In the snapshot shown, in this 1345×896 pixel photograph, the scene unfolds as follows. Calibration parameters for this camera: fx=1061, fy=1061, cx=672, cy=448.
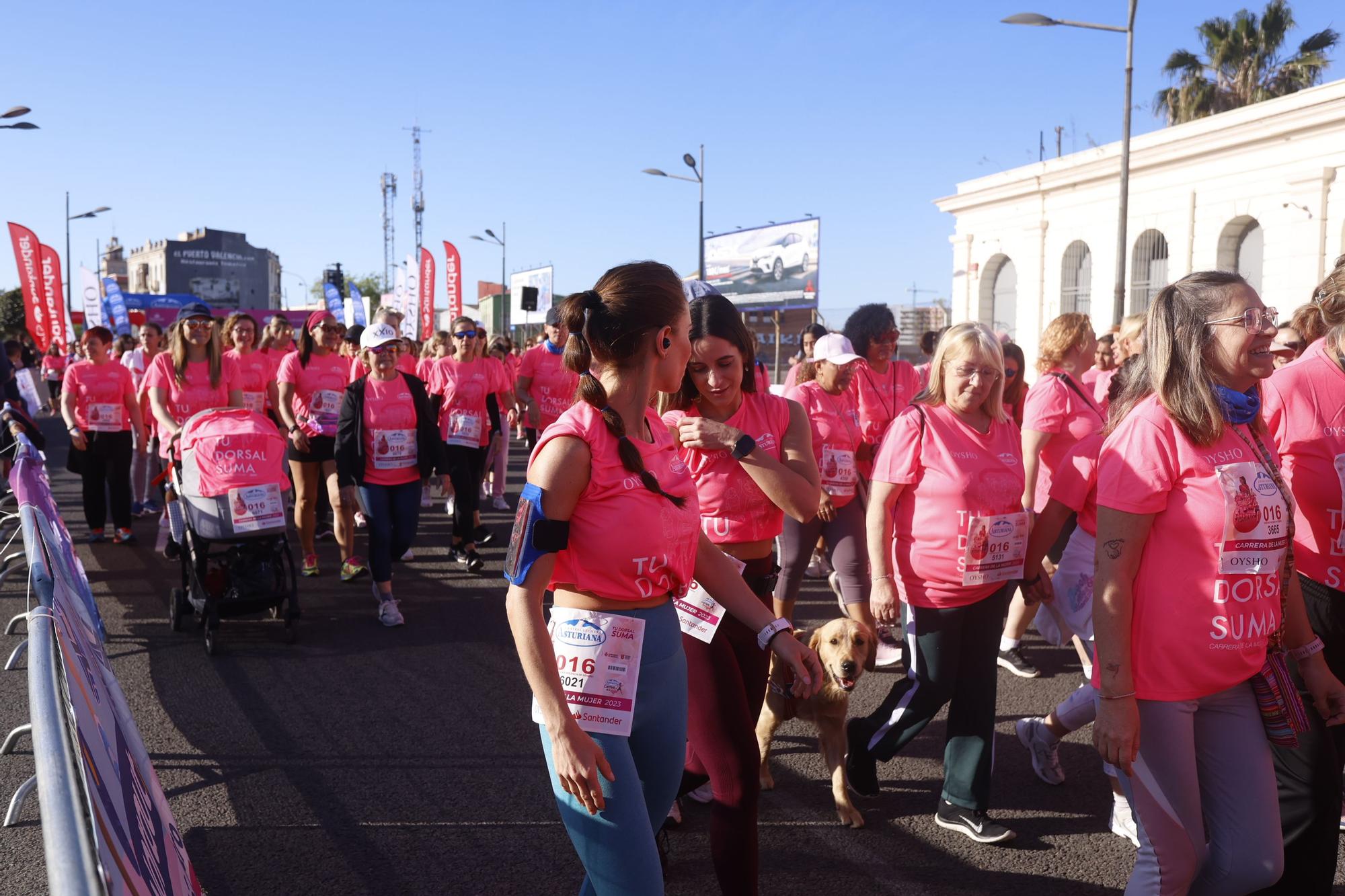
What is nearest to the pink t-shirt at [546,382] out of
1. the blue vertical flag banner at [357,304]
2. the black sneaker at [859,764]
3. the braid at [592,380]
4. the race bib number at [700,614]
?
the black sneaker at [859,764]

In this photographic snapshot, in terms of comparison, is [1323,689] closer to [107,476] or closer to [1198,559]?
[1198,559]

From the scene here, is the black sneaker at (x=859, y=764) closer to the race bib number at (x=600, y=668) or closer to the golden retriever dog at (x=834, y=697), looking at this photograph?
the golden retriever dog at (x=834, y=697)

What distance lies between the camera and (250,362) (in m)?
10.3

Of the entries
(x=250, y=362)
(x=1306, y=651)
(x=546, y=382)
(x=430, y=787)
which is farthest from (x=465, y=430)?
(x=1306, y=651)

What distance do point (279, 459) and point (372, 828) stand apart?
3245mm

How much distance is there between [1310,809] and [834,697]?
185 cm

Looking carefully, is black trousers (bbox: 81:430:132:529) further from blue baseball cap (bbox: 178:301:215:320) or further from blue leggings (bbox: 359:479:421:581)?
blue leggings (bbox: 359:479:421:581)

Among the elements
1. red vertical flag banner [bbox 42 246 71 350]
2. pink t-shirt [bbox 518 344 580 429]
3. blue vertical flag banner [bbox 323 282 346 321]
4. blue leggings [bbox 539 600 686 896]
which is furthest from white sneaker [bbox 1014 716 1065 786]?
red vertical flag banner [bbox 42 246 71 350]

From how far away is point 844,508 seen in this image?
20.9ft

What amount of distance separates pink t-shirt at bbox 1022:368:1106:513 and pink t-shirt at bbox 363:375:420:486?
13.0 ft

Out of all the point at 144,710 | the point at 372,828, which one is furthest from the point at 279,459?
the point at 372,828

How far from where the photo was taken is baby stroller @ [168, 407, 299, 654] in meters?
6.60

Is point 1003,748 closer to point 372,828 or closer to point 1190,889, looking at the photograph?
point 1190,889

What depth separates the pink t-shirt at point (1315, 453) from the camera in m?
3.33
